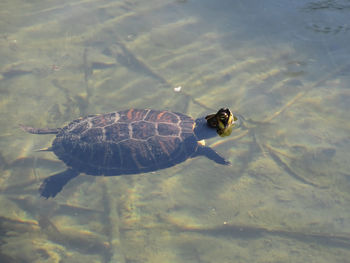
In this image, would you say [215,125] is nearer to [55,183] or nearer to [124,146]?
[124,146]

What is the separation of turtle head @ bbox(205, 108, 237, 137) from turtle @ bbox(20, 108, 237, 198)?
0.02 m

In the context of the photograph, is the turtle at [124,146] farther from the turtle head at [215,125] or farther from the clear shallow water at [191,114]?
the clear shallow water at [191,114]

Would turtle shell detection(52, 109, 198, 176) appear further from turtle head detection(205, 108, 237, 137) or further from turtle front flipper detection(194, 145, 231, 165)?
turtle head detection(205, 108, 237, 137)

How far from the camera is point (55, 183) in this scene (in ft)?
12.1

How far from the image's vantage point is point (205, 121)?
4.06 meters

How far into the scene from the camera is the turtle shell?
3594mm

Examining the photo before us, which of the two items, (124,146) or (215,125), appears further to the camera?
(215,125)

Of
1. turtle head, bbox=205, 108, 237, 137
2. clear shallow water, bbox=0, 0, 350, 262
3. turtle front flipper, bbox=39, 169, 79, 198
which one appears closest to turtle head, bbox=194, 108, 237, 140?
turtle head, bbox=205, 108, 237, 137

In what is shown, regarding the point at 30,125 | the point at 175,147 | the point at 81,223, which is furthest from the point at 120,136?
the point at 30,125

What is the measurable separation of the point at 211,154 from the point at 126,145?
90 cm

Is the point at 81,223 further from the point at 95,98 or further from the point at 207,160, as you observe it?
the point at 95,98

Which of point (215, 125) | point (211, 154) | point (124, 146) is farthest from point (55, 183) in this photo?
point (215, 125)

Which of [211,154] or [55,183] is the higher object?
[211,154]

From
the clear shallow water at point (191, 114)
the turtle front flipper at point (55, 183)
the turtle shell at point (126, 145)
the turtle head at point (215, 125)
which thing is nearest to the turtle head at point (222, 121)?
the turtle head at point (215, 125)
